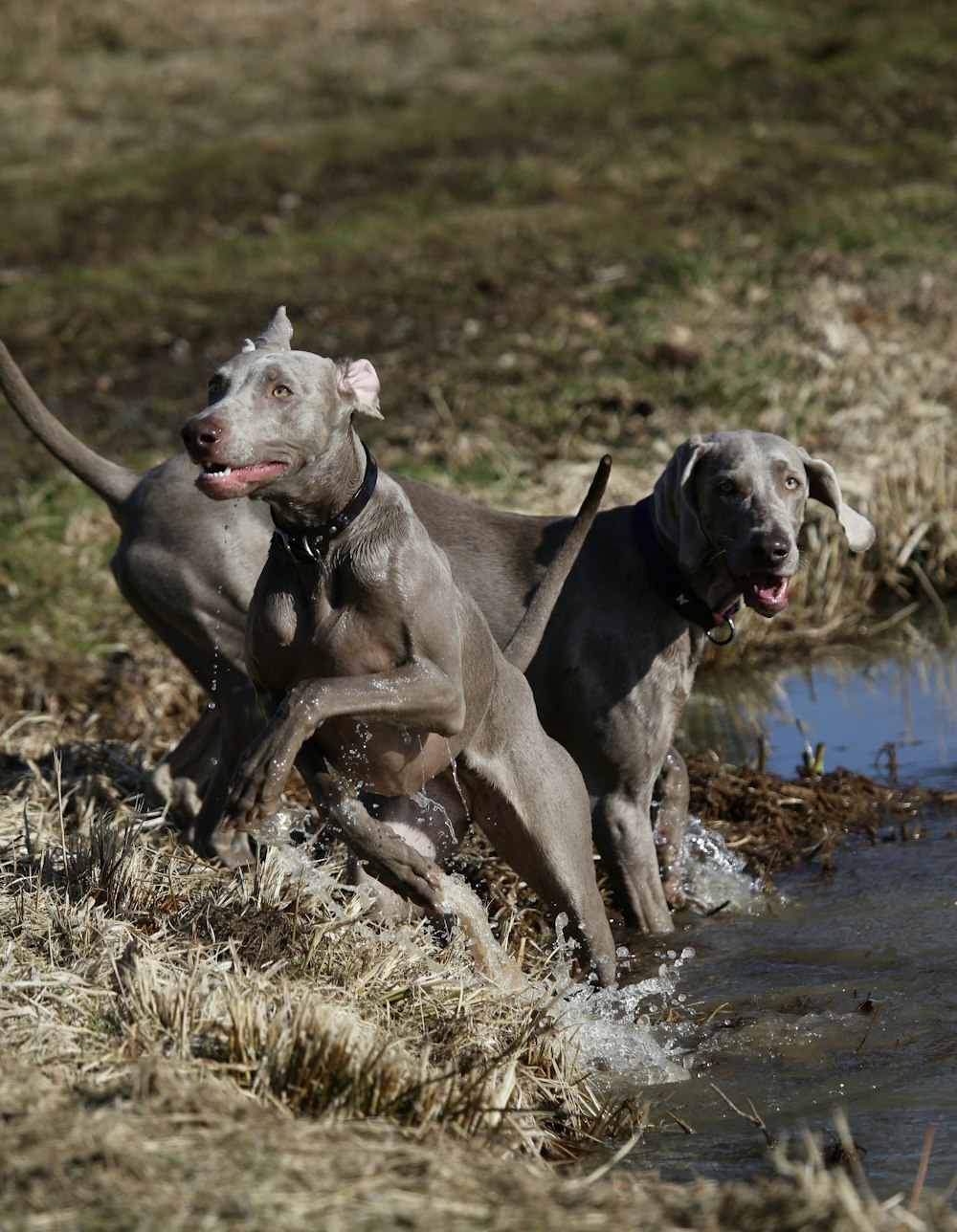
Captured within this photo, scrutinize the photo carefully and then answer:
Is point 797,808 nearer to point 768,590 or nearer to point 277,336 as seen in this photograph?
point 768,590

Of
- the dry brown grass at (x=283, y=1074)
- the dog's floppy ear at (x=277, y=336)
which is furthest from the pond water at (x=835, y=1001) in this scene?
the dog's floppy ear at (x=277, y=336)

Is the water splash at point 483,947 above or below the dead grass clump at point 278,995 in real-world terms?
below

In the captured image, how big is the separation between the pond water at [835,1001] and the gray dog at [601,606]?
45 centimetres

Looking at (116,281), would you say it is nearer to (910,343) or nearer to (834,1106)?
(910,343)

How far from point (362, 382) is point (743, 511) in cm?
133

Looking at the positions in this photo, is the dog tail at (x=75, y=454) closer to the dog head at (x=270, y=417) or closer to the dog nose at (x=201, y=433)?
the dog head at (x=270, y=417)

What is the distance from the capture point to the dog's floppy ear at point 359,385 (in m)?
4.02

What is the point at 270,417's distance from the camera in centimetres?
381

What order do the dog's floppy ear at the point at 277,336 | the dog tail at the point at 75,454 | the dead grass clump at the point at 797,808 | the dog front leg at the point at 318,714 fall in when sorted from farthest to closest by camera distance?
the dead grass clump at the point at 797,808 → the dog tail at the point at 75,454 → the dog's floppy ear at the point at 277,336 → the dog front leg at the point at 318,714

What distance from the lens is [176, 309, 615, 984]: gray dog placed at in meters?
3.85

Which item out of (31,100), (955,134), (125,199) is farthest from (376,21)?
(955,134)

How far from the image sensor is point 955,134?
14.2 metres

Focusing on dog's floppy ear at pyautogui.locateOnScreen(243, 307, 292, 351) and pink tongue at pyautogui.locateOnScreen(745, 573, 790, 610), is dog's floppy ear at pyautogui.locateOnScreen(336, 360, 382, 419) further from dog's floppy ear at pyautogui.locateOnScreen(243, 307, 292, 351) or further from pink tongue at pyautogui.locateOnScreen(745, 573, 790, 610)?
pink tongue at pyautogui.locateOnScreen(745, 573, 790, 610)

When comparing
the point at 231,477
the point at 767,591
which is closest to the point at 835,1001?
the point at 767,591
